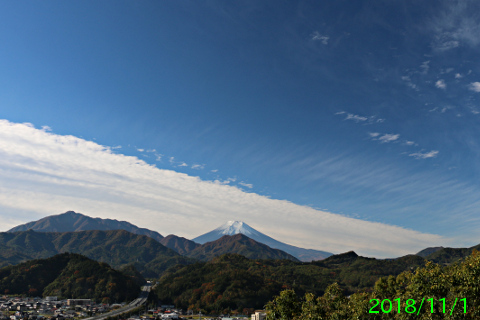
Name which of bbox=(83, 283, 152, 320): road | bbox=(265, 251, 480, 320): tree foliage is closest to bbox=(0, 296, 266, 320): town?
bbox=(83, 283, 152, 320): road

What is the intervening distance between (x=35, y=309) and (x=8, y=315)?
67.7ft

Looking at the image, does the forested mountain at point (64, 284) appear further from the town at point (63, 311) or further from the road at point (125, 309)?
the town at point (63, 311)

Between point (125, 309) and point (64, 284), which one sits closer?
point (125, 309)

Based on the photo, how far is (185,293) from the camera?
19712 centimetres

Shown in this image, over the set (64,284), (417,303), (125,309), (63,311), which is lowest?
(125,309)

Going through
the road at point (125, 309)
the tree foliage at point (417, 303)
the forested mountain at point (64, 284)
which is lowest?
the road at point (125, 309)

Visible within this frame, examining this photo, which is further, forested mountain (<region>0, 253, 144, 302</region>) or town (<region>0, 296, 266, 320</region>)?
forested mountain (<region>0, 253, 144, 302</region>)

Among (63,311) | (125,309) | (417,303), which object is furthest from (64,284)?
(417,303)

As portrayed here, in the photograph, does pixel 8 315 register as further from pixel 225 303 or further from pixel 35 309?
pixel 225 303

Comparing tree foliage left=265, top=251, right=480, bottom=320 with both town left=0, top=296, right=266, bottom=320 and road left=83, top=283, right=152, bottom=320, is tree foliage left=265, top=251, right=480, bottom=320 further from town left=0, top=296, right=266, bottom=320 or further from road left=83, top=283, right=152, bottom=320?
road left=83, top=283, right=152, bottom=320

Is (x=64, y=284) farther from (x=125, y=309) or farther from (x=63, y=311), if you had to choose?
(x=63, y=311)

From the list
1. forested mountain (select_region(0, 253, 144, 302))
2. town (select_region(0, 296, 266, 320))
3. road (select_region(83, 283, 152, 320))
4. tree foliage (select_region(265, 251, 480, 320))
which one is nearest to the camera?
tree foliage (select_region(265, 251, 480, 320))

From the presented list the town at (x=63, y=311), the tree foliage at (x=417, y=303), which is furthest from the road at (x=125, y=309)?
the tree foliage at (x=417, y=303)

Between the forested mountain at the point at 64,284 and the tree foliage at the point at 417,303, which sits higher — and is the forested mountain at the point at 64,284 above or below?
below
